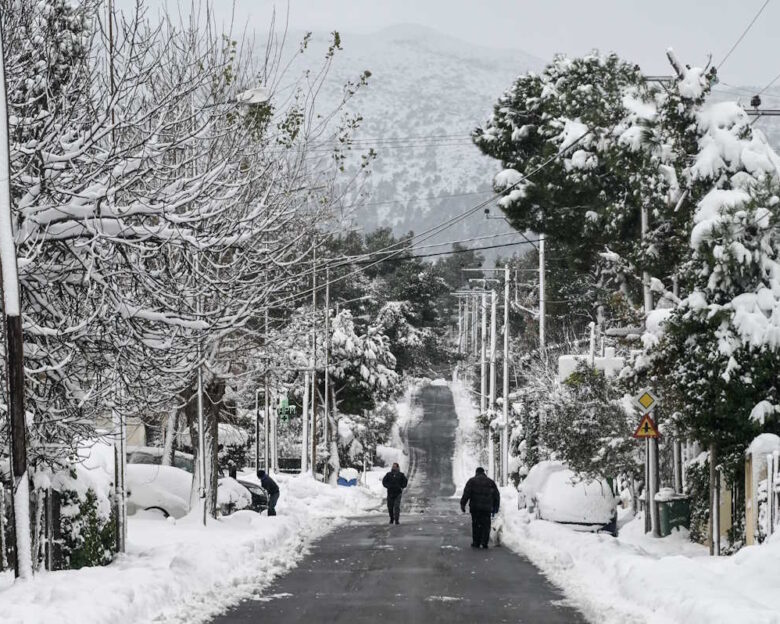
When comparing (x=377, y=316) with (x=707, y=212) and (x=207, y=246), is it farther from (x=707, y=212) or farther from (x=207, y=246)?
(x=207, y=246)

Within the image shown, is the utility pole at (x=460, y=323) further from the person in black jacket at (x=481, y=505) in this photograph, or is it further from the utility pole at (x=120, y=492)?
the utility pole at (x=120, y=492)

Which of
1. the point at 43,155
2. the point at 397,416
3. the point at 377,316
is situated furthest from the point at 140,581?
the point at 397,416

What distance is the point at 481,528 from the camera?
23.8 m

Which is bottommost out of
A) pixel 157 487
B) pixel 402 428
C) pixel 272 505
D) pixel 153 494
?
pixel 402 428

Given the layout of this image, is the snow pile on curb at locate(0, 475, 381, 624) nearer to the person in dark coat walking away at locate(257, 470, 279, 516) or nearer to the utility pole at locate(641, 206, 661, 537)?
the person in dark coat walking away at locate(257, 470, 279, 516)

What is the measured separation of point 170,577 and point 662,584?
555 cm

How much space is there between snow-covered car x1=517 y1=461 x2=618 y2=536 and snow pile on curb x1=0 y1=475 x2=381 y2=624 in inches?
191

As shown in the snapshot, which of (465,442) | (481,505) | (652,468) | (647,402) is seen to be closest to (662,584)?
(481,505)

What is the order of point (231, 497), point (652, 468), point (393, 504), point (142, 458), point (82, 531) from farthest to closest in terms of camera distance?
point (231, 497) < point (142, 458) < point (393, 504) < point (652, 468) < point (82, 531)

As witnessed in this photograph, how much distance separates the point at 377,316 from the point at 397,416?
A: 16.9 metres

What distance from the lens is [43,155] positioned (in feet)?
41.2

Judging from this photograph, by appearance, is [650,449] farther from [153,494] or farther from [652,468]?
[153,494]

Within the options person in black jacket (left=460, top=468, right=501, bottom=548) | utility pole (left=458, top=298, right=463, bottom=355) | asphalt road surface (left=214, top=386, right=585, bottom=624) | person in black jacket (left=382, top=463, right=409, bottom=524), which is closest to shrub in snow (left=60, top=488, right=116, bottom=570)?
asphalt road surface (left=214, top=386, right=585, bottom=624)

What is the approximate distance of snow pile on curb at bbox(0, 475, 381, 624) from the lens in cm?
1176
